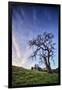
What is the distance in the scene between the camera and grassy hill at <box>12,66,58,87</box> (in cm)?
234

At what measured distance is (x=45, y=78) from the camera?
7.98ft

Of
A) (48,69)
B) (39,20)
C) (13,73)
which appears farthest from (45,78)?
(39,20)

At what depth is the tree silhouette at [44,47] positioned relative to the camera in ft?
7.91

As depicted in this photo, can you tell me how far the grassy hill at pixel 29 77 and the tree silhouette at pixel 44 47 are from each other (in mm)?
80

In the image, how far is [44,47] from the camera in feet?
8.00

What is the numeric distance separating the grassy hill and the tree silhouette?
0.26 feet

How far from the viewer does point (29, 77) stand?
238cm

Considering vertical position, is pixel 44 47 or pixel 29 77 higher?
pixel 44 47

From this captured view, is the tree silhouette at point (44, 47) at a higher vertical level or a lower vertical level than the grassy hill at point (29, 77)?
higher

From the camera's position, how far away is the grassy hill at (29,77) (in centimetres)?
234

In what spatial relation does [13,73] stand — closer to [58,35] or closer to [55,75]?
[55,75]

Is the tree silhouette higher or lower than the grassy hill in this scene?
higher

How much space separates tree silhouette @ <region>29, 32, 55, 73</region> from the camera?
241 centimetres

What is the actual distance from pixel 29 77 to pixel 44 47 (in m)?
0.35
